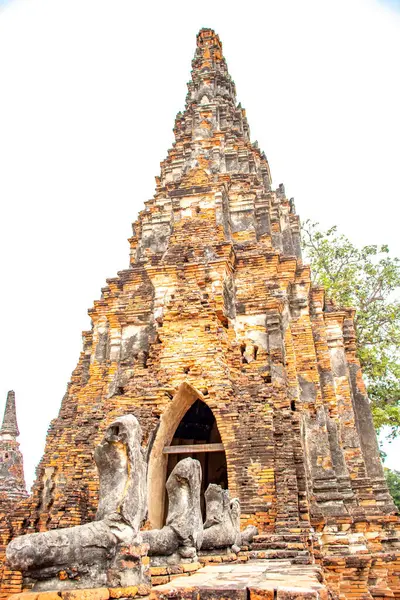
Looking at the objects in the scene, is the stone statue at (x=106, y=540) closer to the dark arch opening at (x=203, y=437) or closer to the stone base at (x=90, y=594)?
the stone base at (x=90, y=594)

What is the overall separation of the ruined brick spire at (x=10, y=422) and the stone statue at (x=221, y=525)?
10.9 meters

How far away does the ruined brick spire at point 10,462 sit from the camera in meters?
15.0

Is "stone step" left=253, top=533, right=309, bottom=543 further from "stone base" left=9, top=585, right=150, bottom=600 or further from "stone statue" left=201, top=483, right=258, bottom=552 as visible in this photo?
"stone base" left=9, top=585, right=150, bottom=600

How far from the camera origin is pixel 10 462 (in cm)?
1575

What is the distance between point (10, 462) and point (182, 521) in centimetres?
1168

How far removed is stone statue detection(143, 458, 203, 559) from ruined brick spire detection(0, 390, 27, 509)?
9729 millimetres

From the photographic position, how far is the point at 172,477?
6.21 m

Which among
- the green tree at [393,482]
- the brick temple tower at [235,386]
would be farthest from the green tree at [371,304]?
the green tree at [393,482]

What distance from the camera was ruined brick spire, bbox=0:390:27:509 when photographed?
49.2ft

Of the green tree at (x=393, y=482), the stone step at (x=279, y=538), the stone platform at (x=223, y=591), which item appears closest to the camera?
the stone platform at (x=223, y=591)

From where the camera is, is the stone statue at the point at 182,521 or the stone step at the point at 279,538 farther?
the stone step at the point at 279,538

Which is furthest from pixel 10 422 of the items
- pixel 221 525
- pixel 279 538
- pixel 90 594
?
pixel 90 594

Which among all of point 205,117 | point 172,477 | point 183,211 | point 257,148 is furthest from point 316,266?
point 172,477

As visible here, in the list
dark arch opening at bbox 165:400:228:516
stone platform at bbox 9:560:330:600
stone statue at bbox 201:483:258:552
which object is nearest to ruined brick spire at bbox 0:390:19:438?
→ dark arch opening at bbox 165:400:228:516
